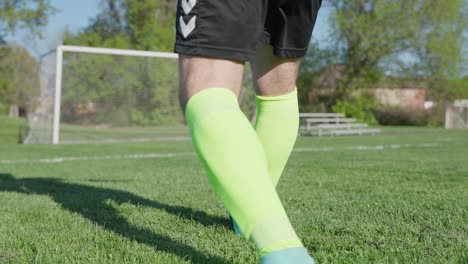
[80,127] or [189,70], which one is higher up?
[189,70]

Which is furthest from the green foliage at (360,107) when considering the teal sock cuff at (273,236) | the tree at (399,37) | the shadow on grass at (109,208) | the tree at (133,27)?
the teal sock cuff at (273,236)

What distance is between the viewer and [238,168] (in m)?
1.40

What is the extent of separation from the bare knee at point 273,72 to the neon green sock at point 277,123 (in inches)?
1.7

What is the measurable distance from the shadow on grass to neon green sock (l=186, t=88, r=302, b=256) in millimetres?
462

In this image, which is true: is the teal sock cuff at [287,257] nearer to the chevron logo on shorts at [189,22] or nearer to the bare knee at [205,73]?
the bare knee at [205,73]

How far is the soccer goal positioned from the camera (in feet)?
137

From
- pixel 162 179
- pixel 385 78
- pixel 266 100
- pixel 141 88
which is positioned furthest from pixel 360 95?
pixel 266 100

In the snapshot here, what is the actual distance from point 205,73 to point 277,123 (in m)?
0.79

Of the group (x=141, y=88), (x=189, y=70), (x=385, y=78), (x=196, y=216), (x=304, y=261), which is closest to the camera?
(x=304, y=261)

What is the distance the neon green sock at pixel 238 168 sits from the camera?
135 centimetres

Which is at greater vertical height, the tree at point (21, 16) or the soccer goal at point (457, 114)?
the tree at point (21, 16)

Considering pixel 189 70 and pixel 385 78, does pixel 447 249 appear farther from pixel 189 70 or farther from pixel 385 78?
pixel 385 78

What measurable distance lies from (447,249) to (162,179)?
3.56 meters

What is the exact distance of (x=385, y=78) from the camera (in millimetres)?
38781
